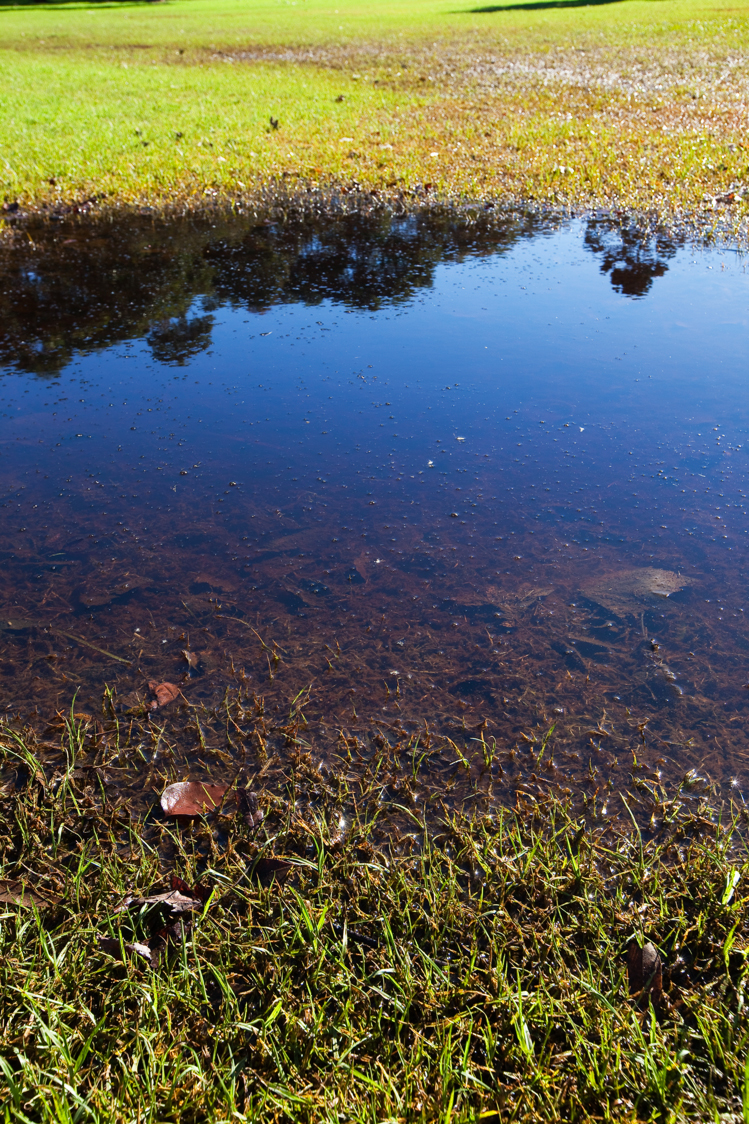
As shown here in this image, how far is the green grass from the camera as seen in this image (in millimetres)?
7539

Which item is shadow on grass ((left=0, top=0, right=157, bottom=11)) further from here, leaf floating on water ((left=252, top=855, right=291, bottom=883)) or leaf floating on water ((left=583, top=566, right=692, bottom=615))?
leaf floating on water ((left=252, top=855, right=291, bottom=883))

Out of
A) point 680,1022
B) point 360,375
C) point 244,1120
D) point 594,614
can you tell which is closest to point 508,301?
point 360,375

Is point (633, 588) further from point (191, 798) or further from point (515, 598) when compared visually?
point (191, 798)

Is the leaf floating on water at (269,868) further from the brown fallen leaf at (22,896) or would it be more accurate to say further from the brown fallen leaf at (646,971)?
the brown fallen leaf at (646,971)

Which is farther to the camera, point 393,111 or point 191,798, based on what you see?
point 393,111

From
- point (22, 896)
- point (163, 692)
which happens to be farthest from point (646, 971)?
point (163, 692)

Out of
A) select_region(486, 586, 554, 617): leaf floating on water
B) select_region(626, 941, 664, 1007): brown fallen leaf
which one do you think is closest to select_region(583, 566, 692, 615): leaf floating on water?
select_region(486, 586, 554, 617): leaf floating on water

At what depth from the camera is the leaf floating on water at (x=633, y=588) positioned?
2.63 m

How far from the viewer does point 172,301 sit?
16.9ft

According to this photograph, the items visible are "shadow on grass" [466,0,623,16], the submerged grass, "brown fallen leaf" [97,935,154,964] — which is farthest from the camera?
"shadow on grass" [466,0,623,16]

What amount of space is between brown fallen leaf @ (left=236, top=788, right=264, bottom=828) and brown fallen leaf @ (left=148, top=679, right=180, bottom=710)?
463 millimetres

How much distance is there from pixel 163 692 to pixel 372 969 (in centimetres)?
114

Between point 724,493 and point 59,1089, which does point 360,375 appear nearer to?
point 724,493

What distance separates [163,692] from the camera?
94.0 inches
